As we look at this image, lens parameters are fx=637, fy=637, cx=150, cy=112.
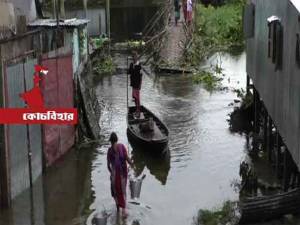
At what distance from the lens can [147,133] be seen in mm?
17156

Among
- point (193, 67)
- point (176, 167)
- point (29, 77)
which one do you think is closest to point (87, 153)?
point (176, 167)

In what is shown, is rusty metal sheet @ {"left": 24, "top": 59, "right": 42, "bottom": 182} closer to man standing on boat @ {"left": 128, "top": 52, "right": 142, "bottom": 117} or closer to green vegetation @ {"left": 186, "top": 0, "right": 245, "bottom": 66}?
man standing on boat @ {"left": 128, "top": 52, "right": 142, "bottom": 117}

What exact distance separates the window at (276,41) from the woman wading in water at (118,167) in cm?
342

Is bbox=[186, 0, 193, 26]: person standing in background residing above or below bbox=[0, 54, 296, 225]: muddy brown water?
above

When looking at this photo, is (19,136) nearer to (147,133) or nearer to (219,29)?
(147,133)

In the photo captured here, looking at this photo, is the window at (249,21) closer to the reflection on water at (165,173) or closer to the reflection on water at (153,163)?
the reflection on water at (165,173)

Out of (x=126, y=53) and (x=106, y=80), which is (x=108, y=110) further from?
(x=126, y=53)

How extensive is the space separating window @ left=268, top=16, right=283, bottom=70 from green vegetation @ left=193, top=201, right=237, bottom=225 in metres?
2.89

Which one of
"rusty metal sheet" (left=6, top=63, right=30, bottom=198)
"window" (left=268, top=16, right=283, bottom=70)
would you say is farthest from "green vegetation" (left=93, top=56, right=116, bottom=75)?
"window" (left=268, top=16, right=283, bottom=70)

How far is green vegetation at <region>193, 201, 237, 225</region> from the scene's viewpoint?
1139 centimetres

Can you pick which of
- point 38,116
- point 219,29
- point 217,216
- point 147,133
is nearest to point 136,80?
Answer: point 147,133

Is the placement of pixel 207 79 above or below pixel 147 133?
above

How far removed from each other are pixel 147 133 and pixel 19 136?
5089 millimetres

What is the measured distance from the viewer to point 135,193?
12523 mm
